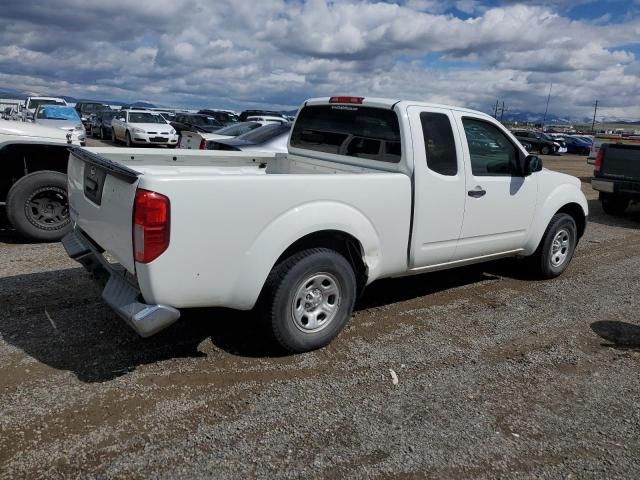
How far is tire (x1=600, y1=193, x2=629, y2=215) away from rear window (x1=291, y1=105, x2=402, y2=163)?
8.50 meters

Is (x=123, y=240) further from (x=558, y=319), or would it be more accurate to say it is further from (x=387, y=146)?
(x=558, y=319)

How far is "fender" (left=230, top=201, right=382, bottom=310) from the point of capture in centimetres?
357

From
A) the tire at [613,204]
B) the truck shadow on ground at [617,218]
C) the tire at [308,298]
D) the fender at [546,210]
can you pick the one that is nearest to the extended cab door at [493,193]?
the fender at [546,210]

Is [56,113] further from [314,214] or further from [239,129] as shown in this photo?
[314,214]

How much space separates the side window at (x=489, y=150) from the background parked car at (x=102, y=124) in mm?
23241

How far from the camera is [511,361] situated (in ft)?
13.7

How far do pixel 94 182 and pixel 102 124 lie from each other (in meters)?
25.2

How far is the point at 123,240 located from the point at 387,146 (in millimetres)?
2285

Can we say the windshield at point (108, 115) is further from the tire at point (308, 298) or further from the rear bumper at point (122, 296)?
the tire at point (308, 298)

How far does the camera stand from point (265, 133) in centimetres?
968

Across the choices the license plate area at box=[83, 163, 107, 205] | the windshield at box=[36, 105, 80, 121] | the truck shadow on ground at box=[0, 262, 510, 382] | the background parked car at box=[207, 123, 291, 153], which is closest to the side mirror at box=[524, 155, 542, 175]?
the truck shadow on ground at box=[0, 262, 510, 382]

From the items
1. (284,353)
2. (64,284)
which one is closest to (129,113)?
(64,284)

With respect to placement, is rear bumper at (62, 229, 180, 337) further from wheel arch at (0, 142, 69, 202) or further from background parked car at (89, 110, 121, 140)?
background parked car at (89, 110, 121, 140)

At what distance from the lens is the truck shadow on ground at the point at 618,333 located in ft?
15.1
